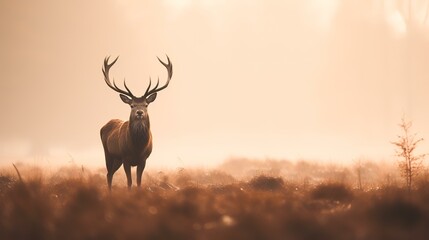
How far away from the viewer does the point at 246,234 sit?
3.46 meters

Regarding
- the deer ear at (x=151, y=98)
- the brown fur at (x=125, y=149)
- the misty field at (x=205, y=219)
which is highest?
the deer ear at (x=151, y=98)

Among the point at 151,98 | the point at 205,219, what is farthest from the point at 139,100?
the point at 205,219

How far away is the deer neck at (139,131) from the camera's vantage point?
34.7 ft

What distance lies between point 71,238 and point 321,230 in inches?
80.9

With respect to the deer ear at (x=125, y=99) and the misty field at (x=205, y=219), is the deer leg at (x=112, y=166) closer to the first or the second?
the deer ear at (x=125, y=99)

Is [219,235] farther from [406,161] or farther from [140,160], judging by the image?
[140,160]

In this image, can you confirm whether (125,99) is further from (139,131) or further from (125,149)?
(125,149)

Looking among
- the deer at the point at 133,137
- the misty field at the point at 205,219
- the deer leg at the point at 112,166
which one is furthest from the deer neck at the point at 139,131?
the misty field at the point at 205,219

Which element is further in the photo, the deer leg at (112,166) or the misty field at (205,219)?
the deer leg at (112,166)

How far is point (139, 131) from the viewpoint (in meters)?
10.6

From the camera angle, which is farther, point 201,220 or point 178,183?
point 178,183

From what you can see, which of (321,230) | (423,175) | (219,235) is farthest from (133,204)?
(423,175)

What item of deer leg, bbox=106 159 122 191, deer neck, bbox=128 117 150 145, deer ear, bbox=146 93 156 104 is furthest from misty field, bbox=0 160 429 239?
deer leg, bbox=106 159 122 191

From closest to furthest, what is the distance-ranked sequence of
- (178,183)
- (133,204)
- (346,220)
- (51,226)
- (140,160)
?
(51,226) → (346,220) → (133,204) → (140,160) → (178,183)
